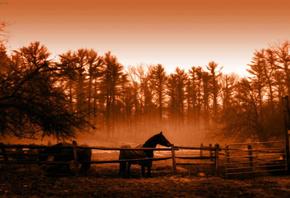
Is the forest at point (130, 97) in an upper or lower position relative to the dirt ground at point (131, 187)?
upper

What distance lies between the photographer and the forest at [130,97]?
7.09 meters

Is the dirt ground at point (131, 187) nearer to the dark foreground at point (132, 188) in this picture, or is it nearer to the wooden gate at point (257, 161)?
the dark foreground at point (132, 188)

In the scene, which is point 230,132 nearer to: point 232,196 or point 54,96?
point 232,196

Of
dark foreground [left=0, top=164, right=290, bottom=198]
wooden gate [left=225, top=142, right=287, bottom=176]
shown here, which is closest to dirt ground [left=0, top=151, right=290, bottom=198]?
dark foreground [left=0, top=164, right=290, bottom=198]

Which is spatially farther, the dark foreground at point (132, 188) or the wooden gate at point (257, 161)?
the wooden gate at point (257, 161)

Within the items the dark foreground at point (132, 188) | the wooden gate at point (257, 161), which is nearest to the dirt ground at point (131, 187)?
the dark foreground at point (132, 188)

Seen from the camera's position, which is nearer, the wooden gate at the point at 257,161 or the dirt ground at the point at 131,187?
the dirt ground at the point at 131,187

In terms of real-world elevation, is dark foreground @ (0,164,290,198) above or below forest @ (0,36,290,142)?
below

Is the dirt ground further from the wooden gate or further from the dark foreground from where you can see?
the wooden gate

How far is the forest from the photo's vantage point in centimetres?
709

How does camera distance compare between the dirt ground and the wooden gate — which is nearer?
the dirt ground

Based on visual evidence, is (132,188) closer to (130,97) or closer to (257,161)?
(257,161)

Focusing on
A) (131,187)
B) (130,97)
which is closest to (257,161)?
(131,187)

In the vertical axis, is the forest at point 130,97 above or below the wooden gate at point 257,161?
above
